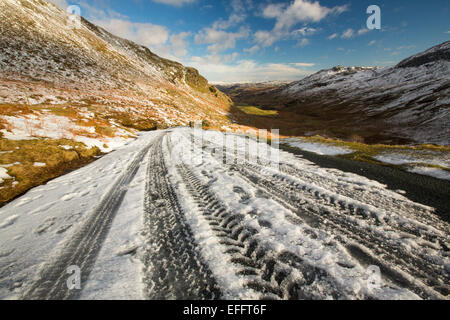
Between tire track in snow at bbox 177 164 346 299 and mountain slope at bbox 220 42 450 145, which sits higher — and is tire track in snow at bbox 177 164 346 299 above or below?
below

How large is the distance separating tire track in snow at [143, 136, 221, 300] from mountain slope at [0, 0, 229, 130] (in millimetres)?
22918

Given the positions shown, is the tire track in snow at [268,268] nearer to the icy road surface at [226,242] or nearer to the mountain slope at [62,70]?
the icy road surface at [226,242]

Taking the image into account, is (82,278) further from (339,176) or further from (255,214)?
(339,176)

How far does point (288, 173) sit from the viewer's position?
20.0 feet

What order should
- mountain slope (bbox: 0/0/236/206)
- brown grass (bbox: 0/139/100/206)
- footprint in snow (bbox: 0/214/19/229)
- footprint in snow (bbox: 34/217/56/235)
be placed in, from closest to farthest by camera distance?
footprint in snow (bbox: 34/217/56/235) → footprint in snow (bbox: 0/214/19/229) → brown grass (bbox: 0/139/100/206) → mountain slope (bbox: 0/0/236/206)

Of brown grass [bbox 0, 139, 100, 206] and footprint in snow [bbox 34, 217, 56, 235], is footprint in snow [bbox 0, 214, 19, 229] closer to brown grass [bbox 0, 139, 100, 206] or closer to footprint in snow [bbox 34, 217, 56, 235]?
footprint in snow [bbox 34, 217, 56, 235]

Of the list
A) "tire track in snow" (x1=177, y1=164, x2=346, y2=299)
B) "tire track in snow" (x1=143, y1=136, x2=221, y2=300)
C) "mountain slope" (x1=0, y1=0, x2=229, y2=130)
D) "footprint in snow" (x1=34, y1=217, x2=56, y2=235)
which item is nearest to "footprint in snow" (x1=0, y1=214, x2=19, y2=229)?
"footprint in snow" (x1=34, y1=217, x2=56, y2=235)

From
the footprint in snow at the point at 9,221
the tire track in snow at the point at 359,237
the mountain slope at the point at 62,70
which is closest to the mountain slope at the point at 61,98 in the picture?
the mountain slope at the point at 62,70

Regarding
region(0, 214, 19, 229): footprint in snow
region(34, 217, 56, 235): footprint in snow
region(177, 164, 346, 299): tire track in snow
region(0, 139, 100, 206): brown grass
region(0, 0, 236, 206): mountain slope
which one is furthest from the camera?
region(0, 0, 236, 206): mountain slope

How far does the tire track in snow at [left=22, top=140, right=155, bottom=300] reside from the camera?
2201mm

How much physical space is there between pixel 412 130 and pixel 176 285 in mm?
55452

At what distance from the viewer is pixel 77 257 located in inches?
109

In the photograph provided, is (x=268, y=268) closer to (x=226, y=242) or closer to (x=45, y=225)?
(x=226, y=242)

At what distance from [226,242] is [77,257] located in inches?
95.2
